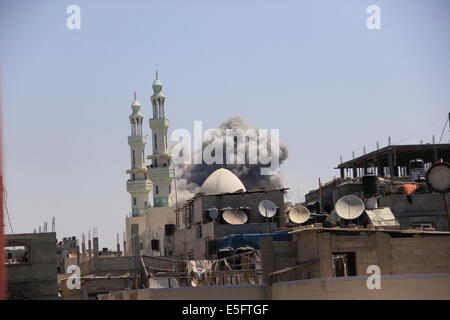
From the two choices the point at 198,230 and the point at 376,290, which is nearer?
the point at 376,290

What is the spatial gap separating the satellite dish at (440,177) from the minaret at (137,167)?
60801 millimetres

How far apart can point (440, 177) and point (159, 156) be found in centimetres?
5819

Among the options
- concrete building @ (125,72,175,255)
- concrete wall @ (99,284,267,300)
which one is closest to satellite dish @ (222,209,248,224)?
concrete wall @ (99,284,267,300)

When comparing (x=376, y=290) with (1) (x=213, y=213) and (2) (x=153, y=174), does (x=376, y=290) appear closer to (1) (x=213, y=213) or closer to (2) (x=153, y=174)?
(1) (x=213, y=213)

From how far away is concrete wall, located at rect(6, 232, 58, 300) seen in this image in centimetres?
3844

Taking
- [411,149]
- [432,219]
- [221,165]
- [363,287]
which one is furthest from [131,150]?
[363,287]

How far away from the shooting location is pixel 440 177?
29062 mm

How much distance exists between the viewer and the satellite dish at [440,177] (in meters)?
29.0

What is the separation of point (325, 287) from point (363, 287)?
2.80ft

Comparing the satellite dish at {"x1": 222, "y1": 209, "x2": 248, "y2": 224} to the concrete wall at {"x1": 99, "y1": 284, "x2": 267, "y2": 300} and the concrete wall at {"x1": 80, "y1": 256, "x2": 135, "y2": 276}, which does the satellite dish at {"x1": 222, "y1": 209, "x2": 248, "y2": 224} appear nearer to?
the concrete wall at {"x1": 80, "y1": 256, "x2": 135, "y2": 276}

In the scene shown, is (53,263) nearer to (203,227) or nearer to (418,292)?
(203,227)

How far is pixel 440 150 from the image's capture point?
52562 mm

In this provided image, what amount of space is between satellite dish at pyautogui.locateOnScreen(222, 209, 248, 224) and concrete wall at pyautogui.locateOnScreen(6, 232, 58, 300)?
387 inches

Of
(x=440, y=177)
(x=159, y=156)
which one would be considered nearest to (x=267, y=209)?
(x=440, y=177)
